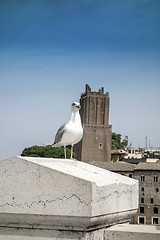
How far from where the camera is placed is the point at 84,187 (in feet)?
7.97

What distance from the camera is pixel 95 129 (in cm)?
9281

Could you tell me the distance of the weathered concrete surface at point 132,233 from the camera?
2.60 m

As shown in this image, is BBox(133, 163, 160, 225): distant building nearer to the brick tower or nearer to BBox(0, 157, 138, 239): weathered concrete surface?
the brick tower

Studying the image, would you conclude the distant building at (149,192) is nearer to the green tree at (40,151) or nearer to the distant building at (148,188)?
the distant building at (148,188)

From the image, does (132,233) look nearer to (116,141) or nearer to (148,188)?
(148,188)

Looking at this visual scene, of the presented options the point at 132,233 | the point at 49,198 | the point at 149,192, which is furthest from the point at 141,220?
the point at 49,198

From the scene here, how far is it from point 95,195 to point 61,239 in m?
0.35

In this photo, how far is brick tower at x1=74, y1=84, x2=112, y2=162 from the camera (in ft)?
298

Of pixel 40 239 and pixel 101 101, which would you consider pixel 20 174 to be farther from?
pixel 101 101

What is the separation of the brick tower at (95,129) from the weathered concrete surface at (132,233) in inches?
3335

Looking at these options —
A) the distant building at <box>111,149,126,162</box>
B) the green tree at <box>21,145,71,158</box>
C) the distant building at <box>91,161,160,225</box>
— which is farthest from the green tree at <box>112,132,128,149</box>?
the distant building at <box>91,161,160,225</box>

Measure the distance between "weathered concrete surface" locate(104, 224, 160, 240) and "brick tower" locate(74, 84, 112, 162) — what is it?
278ft

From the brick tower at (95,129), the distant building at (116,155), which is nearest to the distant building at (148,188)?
the brick tower at (95,129)

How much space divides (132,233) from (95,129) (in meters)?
90.2
